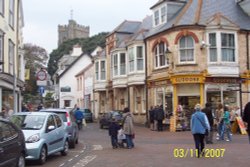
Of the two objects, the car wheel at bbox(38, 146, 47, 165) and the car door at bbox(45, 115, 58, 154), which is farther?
the car door at bbox(45, 115, 58, 154)

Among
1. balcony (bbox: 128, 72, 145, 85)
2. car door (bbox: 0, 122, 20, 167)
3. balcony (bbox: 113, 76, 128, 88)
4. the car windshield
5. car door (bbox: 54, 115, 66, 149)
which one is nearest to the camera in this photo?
car door (bbox: 0, 122, 20, 167)

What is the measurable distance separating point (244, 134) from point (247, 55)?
7.91 m

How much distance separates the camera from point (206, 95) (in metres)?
28.7

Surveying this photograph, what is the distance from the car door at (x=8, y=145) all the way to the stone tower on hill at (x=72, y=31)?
11632 cm

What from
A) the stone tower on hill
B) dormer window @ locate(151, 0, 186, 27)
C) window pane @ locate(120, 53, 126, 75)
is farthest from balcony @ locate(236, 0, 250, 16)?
the stone tower on hill

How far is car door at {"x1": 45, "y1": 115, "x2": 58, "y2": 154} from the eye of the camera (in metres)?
13.1

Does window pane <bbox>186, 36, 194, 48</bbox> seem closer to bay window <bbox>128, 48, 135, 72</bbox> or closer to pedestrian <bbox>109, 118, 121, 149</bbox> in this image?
bay window <bbox>128, 48, 135, 72</bbox>

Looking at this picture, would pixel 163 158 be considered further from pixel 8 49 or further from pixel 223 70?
pixel 223 70

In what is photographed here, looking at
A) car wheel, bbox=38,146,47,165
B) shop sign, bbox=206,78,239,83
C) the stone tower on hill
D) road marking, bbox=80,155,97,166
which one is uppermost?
the stone tower on hill

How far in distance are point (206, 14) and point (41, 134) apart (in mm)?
20029

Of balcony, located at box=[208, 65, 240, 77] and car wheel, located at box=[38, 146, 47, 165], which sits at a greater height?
balcony, located at box=[208, 65, 240, 77]

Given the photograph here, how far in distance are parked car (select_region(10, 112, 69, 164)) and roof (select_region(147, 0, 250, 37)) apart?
16401 mm

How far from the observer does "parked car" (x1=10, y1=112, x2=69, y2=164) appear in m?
12.2

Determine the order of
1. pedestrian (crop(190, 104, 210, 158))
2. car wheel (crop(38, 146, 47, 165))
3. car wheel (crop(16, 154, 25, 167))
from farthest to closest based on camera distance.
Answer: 1. pedestrian (crop(190, 104, 210, 158))
2. car wheel (crop(38, 146, 47, 165))
3. car wheel (crop(16, 154, 25, 167))
